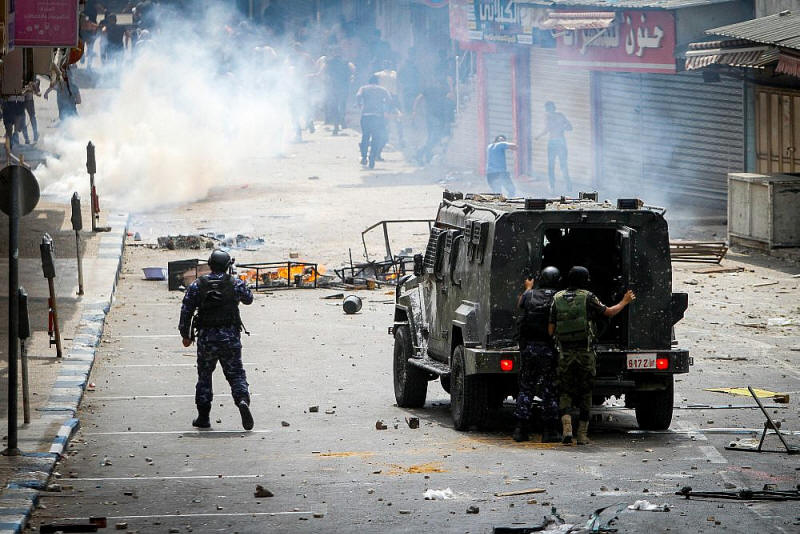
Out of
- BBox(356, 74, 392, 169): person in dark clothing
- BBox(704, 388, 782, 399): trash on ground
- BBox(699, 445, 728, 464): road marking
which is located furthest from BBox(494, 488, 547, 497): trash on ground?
BBox(356, 74, 392, 169): person in dark clothing

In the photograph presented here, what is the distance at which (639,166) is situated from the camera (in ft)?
108

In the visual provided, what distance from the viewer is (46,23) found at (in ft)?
53.0

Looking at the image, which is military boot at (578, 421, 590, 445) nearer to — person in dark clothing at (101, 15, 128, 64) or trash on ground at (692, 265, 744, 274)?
trash on ground at (692, 265, 744, 274)

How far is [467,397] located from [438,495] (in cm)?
253

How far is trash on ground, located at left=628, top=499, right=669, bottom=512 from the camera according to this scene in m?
9.34

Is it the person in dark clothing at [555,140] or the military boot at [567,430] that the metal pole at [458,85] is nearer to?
the person in dark clothing at [555,140]

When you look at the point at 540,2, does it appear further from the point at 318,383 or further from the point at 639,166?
the point at 318,383

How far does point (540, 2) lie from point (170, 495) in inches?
1019

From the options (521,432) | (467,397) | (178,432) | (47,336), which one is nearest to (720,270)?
(47,336)

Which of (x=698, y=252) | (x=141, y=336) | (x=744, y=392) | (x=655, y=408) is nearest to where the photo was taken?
(x=655, y=408)

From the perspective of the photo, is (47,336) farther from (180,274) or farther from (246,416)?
(246,416)

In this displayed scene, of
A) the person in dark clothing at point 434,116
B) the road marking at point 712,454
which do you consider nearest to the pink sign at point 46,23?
→ the road marking at point 712,454

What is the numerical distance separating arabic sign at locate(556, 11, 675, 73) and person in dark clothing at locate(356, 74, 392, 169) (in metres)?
5.84

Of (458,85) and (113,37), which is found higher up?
(113,37)
